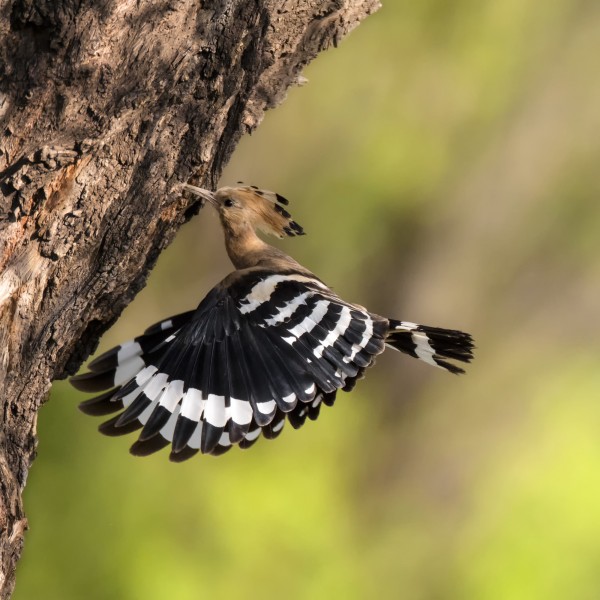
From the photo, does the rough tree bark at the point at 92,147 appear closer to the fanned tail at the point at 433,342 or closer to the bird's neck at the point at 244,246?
the bird's neck at the point at 244,246

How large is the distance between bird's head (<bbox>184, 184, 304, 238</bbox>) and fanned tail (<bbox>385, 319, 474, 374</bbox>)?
29 cm

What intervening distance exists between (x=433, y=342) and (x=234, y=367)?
439 mm

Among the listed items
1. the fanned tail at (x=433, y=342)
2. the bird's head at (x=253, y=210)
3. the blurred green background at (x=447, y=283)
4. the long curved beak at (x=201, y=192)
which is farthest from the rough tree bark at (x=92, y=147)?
the blurred green background at (x=447, y=283)

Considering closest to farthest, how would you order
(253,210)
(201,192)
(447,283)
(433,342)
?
1. (201,192)
2. (433,342)
3. (253,210)
4. (447,283)

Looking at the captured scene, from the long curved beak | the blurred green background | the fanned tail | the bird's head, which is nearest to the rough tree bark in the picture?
the long curved beak

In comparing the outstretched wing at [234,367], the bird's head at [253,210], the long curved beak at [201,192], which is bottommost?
the outstretched wing at [234,367]

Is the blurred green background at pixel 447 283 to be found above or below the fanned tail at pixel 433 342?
above

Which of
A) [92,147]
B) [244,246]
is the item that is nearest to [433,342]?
[244,246]

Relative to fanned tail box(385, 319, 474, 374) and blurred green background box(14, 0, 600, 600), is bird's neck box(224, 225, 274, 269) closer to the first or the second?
fanned tail box(385, 319, 474, 374)

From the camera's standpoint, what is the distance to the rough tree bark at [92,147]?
1562mm

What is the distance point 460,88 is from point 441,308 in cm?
96

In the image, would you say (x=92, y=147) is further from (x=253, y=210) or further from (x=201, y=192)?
(x=253, y=210)

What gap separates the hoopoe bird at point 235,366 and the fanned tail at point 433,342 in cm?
5

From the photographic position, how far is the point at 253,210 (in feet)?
6.92
